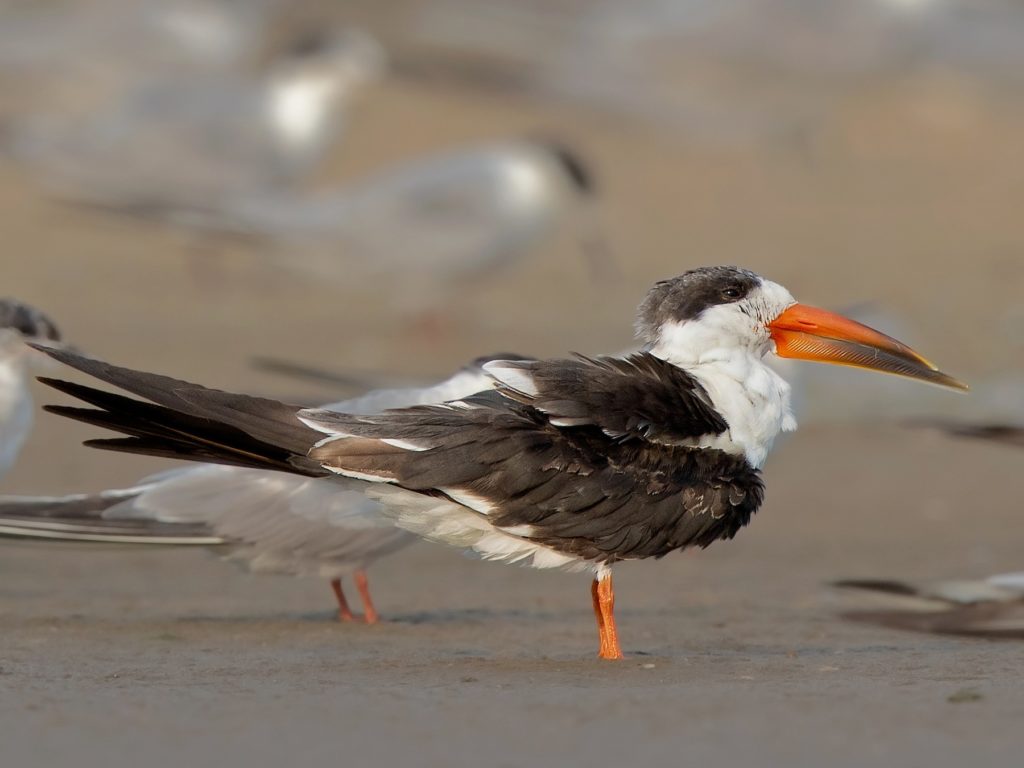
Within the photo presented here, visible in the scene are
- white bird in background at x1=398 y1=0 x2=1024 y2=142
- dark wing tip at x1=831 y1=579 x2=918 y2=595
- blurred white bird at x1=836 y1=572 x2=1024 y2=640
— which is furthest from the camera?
white bird in background at x1=398 y1=0 x2=1024 y2=142

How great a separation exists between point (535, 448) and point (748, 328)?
0.84m

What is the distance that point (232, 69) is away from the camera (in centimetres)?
1578

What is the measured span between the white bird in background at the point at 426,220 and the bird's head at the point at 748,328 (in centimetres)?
544

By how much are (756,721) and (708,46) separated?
1181cm

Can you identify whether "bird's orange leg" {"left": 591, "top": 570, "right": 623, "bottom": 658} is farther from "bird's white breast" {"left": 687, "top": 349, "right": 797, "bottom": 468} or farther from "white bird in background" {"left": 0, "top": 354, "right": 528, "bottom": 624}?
"white bird in background" {"left": 0, "top": 354, "right": 528, "bottom": 624}

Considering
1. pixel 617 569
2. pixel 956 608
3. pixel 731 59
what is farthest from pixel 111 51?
pixel 956 608

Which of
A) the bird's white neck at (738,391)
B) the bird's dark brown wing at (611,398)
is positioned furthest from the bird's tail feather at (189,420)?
the bird's white neck at (738,391)

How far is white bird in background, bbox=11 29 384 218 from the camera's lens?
38.8 ft

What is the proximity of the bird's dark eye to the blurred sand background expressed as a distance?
903 mm

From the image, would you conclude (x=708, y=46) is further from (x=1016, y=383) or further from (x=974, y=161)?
(x=1016, y=383)

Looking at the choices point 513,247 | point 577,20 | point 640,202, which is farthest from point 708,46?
point 513,247

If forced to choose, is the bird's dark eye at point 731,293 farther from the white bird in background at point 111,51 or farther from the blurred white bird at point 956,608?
the white bird in background at point 111,51

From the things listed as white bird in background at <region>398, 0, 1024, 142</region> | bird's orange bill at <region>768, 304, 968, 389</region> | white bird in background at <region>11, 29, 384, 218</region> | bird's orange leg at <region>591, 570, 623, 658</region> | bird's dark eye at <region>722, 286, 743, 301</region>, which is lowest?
bird's orange leg at <region>591, 570, 623, 658</region>

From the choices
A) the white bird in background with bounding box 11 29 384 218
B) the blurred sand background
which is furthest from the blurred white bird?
the white bird in background with bounding box 11 29 384 218
